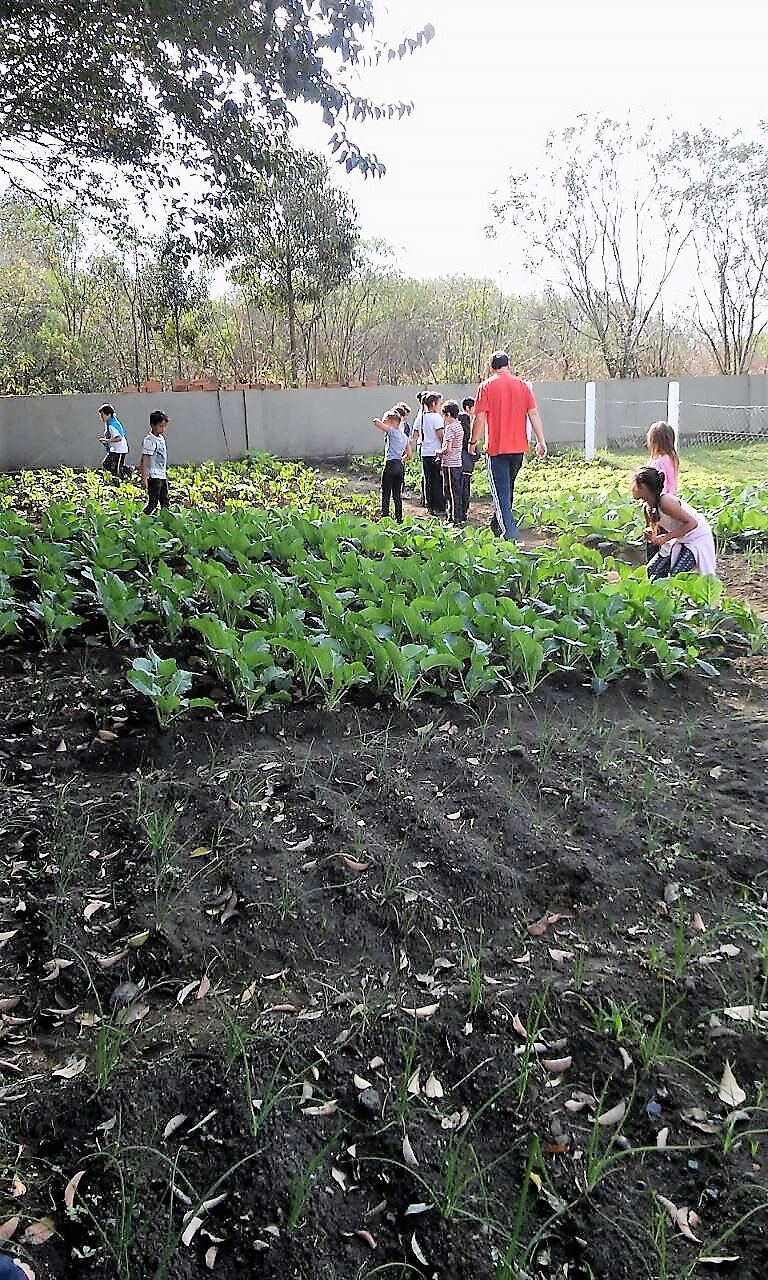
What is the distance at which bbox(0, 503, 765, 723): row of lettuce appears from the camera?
13.6 feet

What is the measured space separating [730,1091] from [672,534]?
4302mm

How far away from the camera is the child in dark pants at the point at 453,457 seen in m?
10.8

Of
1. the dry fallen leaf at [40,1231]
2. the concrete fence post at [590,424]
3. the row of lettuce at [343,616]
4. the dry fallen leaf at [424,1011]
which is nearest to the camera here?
the dry fallen leaf at [40,1231]

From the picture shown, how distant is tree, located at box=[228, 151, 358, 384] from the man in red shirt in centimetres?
1195

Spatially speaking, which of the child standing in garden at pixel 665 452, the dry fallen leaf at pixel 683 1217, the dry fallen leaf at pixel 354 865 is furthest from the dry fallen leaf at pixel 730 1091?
the child standing in garden at pixel 665 452

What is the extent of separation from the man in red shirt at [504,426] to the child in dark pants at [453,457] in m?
2.37

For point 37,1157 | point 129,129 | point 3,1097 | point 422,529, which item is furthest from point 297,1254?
point 129,129

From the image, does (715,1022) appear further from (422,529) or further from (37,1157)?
(422,529)

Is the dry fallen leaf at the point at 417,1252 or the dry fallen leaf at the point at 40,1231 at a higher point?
the dry fallen leaf at the point at 40,1231

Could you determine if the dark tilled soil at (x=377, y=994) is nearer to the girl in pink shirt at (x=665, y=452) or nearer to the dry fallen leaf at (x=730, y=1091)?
the dry fallen leaf at (x=730, y=1091)

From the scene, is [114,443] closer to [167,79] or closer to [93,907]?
[167,79]

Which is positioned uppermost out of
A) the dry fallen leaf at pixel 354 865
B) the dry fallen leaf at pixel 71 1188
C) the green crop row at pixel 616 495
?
the green crop row at pixel 616 495

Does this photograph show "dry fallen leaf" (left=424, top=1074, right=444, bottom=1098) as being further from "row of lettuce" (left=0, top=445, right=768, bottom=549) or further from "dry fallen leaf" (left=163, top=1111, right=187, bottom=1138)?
"row of lettuce" (left=0, top=445, right=768, bottom=549)

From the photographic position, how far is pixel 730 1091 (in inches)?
86.6
